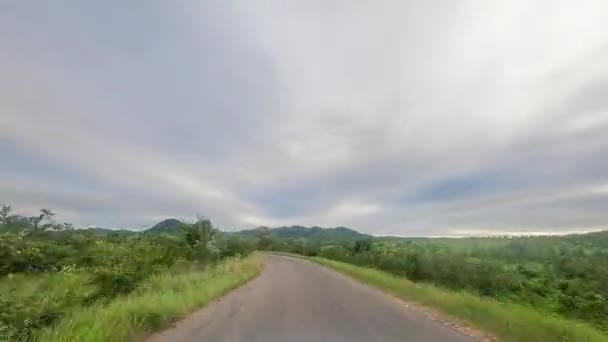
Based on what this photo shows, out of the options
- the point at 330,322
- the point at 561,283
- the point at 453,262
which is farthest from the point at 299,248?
the point at 330,322

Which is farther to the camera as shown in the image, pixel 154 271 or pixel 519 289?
pixel 519 289

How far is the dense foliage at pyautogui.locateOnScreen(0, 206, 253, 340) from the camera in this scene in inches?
328

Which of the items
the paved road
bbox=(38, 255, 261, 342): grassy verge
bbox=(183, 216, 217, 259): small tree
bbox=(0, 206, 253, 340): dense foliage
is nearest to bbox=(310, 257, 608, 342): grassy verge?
the paved road

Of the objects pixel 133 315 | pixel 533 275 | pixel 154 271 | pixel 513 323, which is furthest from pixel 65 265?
pixel 533 275

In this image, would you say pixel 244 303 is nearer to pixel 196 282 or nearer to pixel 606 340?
pixel 196 282

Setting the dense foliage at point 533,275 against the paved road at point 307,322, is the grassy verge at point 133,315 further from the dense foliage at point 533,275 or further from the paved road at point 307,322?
the dense foliage at point 533,275

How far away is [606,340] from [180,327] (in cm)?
900

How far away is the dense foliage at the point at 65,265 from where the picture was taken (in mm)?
8336

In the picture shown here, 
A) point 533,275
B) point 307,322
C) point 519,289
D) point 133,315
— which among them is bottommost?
point 307,322

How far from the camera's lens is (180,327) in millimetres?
10641

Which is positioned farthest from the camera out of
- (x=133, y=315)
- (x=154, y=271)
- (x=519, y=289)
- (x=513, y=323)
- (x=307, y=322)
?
(x=519, y=289)

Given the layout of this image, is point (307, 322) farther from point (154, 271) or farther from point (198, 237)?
point (198, 237)

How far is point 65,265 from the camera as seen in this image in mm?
22172

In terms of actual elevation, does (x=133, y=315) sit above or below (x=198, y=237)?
below
